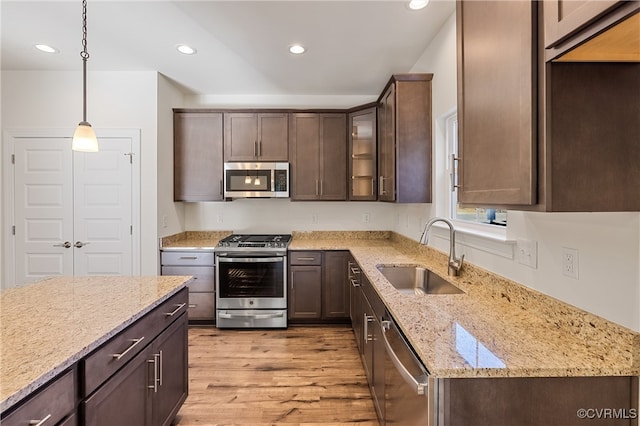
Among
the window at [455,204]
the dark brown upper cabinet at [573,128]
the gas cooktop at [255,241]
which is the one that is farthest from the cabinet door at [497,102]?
the gas cooktop at [255,241]

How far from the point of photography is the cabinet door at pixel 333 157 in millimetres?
3758

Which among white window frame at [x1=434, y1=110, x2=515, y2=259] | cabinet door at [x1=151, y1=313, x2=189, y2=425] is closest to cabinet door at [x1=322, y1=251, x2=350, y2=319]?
white window frame at [x1=434, y1=110, x2=515, y2=259]

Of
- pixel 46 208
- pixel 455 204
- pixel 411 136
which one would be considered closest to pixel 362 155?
pixel 411 136

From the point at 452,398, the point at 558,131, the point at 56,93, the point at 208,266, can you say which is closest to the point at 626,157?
the point at 558,131

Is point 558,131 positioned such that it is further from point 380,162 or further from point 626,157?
point 380,162

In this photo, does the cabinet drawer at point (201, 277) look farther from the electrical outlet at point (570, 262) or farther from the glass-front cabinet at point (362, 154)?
the electrical outlet at point (570, 262)

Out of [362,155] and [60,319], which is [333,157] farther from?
[60,319]

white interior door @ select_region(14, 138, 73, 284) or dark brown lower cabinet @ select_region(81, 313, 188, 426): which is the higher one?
white interior door @ select_region(14, 138, 73, 284)

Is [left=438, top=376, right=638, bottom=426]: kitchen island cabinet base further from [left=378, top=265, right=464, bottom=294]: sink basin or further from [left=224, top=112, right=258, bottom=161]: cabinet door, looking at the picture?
[left=224, top=112, right=258, bottom=161]: cabinet door

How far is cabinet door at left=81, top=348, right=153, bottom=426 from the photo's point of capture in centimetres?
112

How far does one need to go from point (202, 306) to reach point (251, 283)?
61 cm

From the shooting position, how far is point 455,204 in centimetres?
246

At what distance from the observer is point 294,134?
12.3 feet

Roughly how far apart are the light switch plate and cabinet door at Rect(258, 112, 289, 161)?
2.75m
